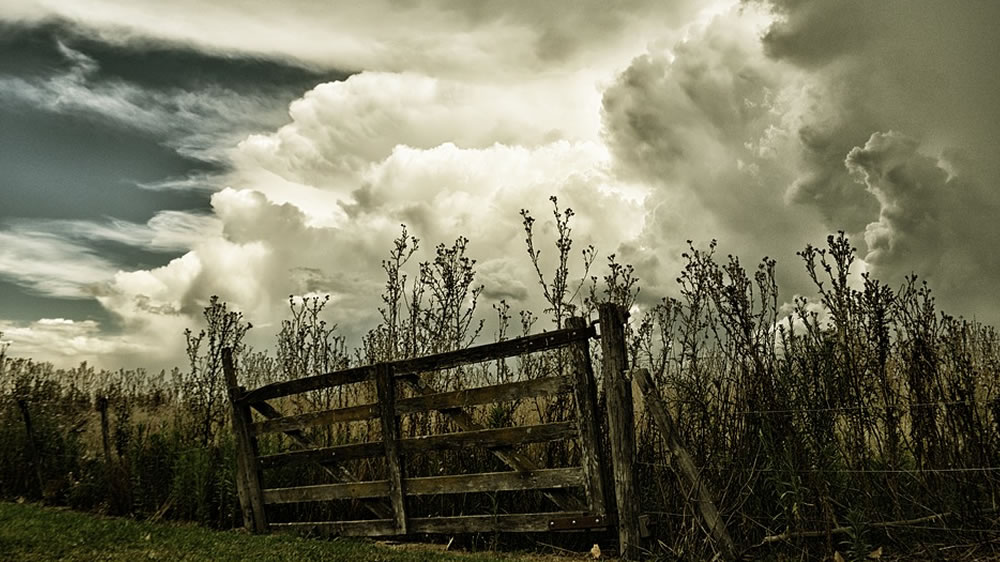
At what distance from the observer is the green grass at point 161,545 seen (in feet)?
25.4

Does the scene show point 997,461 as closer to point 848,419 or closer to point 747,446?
point 848,419

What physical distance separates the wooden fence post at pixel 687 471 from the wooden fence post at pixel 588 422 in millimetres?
582

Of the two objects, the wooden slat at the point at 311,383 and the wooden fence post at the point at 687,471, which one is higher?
the wooden slat at the point at 311,383

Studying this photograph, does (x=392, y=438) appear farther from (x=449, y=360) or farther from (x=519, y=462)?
(x=519, y=462)

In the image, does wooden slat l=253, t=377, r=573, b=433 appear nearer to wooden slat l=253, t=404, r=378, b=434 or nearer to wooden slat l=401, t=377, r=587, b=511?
wooden slat l=253, t=404, r=378, b=434

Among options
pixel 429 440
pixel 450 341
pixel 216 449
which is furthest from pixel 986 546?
Result: pixel 216 449

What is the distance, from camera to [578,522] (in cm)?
731

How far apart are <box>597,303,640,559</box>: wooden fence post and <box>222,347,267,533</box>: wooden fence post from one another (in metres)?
5.58

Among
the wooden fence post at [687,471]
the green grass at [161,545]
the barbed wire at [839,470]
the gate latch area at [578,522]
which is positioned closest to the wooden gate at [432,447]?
the gate latch area at [578,522]

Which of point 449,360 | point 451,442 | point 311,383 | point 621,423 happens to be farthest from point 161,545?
point 621,423

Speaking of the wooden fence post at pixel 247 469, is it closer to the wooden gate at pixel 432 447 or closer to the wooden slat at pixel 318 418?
the wooden gate at pixel 432 447

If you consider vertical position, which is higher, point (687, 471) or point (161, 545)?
point (687, 471)

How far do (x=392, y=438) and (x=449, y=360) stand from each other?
1.26 meters

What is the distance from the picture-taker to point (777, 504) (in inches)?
264
